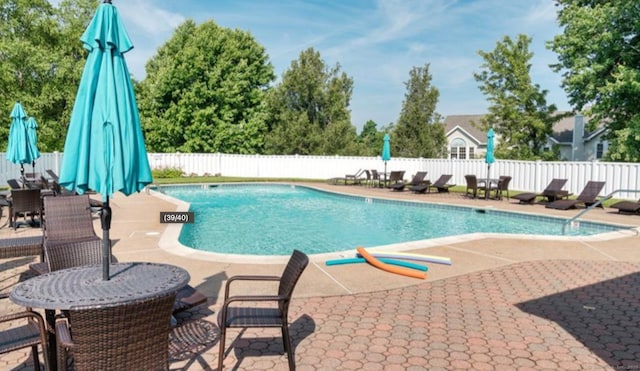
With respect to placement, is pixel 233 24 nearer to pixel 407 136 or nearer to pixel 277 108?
pixel 277 108

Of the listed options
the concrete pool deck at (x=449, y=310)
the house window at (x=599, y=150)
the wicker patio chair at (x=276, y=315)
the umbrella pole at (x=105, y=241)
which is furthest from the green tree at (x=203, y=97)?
the wicker patio chair at (x=276, y=315)

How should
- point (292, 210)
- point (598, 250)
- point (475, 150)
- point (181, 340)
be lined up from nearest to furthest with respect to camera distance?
1. point (181, 340)
2. point (598, 250)
3. point (292, 210)
4. point (475, 150)

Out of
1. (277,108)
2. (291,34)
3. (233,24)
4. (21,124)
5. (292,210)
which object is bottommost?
(292,210)

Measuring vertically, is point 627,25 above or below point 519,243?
above

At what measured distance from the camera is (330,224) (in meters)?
13.2

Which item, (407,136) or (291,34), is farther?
(291,34)

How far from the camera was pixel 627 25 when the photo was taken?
1992cm

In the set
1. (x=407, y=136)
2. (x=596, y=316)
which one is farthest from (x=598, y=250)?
(x=407, y=136)

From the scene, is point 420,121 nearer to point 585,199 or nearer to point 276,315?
point 585,199

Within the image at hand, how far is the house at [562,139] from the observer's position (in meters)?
33.7

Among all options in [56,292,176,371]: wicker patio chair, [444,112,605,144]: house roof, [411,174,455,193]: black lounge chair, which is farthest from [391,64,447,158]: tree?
[56,292,176,371]: wicker patio chair

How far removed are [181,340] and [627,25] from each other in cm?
2398

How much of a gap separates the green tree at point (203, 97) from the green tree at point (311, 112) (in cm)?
268

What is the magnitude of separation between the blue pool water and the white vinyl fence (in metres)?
6.18
